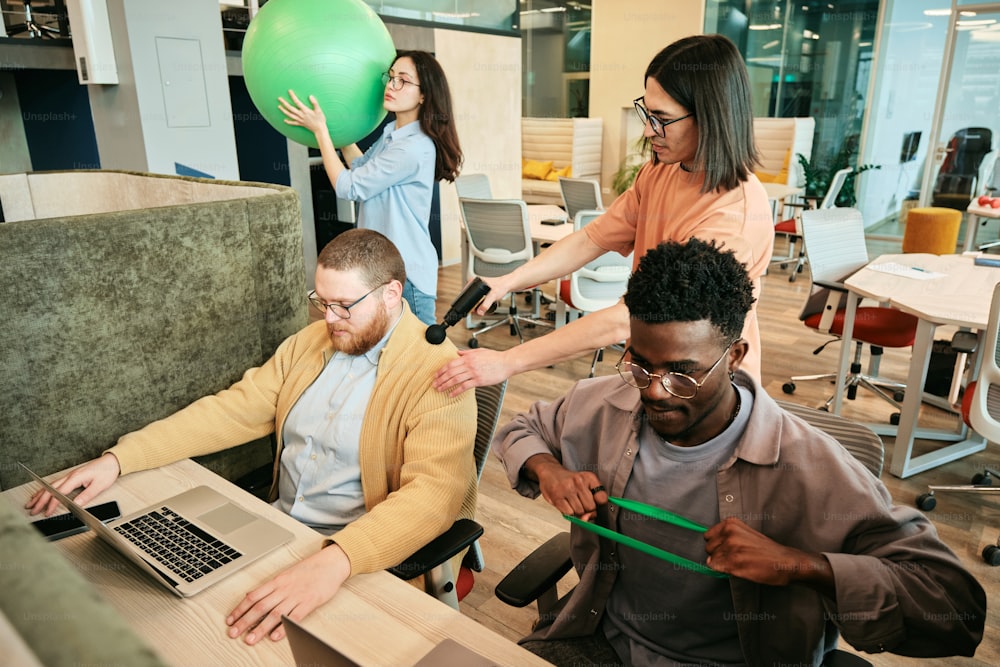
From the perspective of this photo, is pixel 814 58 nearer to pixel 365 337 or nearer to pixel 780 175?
pixel 780 175

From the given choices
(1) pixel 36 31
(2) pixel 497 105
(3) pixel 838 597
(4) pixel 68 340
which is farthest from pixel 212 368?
(2) pixel 497 105

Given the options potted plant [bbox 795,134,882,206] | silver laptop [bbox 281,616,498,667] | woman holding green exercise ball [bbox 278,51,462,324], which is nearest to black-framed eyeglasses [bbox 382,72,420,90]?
woman holding green exercise ball [bbox 278,51,462,324]

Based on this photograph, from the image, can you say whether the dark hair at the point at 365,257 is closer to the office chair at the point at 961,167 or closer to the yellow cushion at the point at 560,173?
the yellow cushion at the point at 560,173

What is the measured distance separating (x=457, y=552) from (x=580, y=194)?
4.45 m

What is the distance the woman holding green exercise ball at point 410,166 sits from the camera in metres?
2.44

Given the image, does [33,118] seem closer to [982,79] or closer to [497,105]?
[497,105]

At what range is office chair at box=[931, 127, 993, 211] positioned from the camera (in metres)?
7.18

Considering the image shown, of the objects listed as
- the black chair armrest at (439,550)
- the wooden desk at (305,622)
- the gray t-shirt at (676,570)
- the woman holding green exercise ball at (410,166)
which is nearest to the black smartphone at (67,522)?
the wooden desk at (305,622)

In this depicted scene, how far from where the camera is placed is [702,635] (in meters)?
1.23

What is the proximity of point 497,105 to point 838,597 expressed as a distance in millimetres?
6718

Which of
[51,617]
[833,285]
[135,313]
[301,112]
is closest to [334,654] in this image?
[51,617]

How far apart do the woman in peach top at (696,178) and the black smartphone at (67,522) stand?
72cm

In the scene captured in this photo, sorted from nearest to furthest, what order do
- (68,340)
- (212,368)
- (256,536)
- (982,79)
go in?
(256,536), (68,340), (212,368), (982,79)

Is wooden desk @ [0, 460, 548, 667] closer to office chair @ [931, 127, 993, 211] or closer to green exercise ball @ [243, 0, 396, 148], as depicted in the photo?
green exercise ball @ [243, 0, 396, 148]
